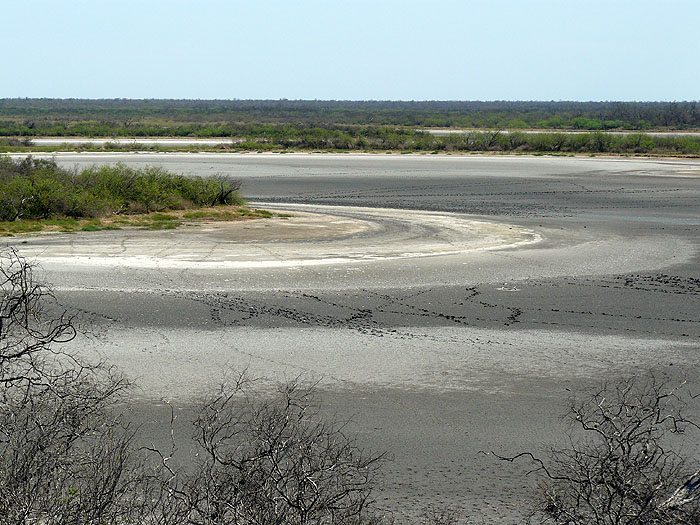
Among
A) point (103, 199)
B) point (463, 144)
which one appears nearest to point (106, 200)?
point (103, 199)

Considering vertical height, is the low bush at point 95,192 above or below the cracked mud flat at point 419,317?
above

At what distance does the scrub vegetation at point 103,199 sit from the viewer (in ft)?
81.9

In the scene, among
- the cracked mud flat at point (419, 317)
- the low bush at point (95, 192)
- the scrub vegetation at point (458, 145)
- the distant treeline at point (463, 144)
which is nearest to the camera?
the cracked mud flat at point (419, 317)

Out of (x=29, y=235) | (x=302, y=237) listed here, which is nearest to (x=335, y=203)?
(x=302, y=237)

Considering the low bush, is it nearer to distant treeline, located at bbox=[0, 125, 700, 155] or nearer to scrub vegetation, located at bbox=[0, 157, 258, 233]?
scrub vegetation, located at bbox=[0, 157, 258, 233]

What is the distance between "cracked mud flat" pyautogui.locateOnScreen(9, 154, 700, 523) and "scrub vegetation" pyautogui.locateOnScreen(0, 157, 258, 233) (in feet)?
7.48

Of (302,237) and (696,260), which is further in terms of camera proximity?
(302,237)

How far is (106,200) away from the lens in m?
26.9

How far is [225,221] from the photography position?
26672mm

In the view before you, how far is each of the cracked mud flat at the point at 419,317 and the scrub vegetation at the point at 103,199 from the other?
2279 mm

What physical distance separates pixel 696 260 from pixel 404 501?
15.3m

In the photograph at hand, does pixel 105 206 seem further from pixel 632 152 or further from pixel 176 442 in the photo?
pixel 632 152

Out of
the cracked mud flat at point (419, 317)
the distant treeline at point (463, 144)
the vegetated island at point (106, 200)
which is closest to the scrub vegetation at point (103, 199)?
the vegetated island at point (106, 200)

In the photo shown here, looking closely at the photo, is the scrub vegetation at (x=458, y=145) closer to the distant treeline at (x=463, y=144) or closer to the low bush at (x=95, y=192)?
the distant treeline at (x=463, y=144)
